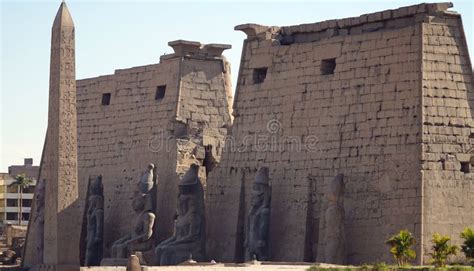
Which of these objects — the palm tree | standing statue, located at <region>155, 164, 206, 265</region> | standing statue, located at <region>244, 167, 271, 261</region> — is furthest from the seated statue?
the palm tree

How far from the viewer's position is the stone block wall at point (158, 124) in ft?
128

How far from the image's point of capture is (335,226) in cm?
3250

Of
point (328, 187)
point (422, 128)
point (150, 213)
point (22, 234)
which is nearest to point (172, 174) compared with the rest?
point (150, 213)

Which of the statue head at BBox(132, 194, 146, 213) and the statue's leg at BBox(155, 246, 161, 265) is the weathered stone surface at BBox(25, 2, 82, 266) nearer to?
the statue's leg at BBox(155, 246, 161, 265)

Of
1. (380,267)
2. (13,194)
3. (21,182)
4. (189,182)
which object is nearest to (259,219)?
(189,182)

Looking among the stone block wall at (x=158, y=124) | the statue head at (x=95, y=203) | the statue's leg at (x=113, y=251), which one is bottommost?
the statue's leg at (x=113, y=251)

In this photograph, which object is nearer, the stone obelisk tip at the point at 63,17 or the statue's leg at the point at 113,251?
the stone obelisk tip at the point at 63,17

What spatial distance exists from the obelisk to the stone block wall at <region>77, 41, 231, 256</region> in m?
5.79

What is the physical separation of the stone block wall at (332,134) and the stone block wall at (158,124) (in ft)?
5.53

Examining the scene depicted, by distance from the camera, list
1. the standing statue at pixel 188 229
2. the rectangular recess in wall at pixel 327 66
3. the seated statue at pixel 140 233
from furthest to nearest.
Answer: the seated statue at pixel 140 233, the standing statue at pixel 188 229, the rectangular recess in wall at pixel 327 66

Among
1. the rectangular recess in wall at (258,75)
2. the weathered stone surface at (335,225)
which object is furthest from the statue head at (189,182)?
the weathered stone surface at (335,225)

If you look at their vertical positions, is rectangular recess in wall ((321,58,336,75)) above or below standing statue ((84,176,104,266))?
above

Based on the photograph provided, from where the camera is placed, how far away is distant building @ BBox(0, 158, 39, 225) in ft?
226

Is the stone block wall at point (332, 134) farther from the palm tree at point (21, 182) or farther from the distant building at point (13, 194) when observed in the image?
the distant building at point (13, 194)
